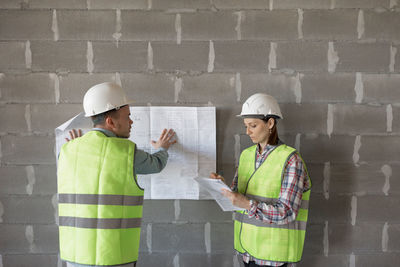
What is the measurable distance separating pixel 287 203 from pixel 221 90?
3.06ft

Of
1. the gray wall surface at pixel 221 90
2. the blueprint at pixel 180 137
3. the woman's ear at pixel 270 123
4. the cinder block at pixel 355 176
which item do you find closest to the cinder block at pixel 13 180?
the gray wall surface at pixel 221 90

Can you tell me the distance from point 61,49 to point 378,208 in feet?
8.46

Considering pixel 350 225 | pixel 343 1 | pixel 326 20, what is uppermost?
pixel 343 1

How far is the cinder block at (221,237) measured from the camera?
2.21m

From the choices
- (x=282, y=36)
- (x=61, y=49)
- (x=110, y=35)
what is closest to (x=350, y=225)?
(x=282, y=36)

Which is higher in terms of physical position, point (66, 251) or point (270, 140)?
point (270, 140)

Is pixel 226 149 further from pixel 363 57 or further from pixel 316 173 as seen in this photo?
pixel 363 57

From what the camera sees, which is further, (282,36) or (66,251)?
(282,36)

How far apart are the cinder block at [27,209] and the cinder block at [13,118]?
1.68 ft

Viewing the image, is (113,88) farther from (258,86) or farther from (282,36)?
(282,36)

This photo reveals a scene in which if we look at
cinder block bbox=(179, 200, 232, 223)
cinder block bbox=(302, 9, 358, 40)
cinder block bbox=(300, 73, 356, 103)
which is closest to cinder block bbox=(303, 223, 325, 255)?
cinder block bbox=(179, 200, 232, 223)

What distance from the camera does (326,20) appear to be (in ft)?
6.97

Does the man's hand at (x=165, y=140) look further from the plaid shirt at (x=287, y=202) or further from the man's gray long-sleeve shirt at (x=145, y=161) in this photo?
the plaid shirt at (x=287, y=202)

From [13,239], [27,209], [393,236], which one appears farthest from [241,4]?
[13,239]
